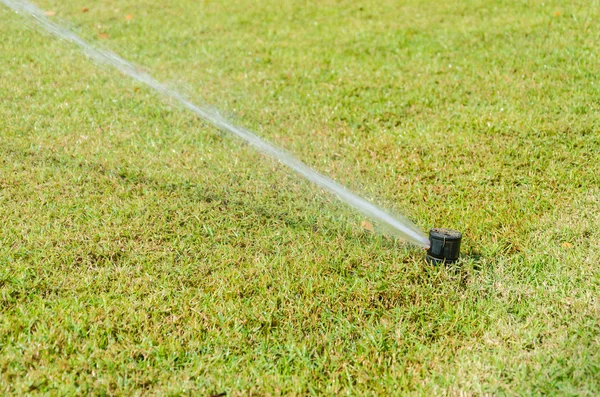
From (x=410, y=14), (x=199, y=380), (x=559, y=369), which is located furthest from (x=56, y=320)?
(x=410, y=14)

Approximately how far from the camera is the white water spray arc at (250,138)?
12.2 ft

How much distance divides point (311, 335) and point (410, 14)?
558 centimetres

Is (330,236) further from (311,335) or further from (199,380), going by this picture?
(199,380)

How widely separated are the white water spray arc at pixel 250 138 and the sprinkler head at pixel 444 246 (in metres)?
0.19

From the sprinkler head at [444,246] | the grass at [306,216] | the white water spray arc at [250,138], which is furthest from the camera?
the white water spray arc at [250,138]

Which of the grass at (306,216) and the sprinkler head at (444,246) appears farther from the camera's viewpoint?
the sprinkler head at (444,246)

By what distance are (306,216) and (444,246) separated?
3.21 ft

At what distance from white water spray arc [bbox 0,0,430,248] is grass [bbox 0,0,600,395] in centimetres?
11

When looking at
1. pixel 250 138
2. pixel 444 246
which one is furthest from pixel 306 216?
pixel 250 138

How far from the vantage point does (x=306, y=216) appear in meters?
3.86

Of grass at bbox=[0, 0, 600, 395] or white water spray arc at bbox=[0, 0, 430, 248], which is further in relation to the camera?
white water spray arc at bbox=[0, 0, 430, 248]

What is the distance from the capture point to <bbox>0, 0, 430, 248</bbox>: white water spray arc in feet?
12.2

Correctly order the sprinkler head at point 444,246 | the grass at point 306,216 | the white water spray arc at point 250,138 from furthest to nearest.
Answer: the white water spray arc at point 250,138, the sprinkler head at point 444,246, the grass at point 306,216

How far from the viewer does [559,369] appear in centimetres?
256
